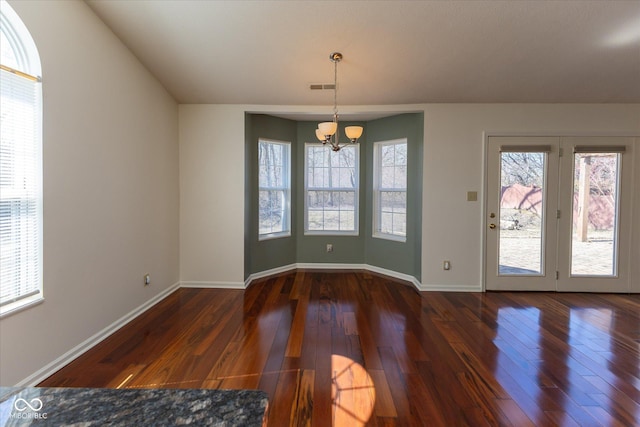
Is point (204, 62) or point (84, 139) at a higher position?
point (204, 62)

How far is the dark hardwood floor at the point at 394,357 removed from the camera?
186 cm

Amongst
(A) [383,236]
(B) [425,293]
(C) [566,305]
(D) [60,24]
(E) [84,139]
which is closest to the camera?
(D) [60,24]

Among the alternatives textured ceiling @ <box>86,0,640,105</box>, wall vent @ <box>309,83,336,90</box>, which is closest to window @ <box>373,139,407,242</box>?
textured ceiling @ <box>86,0,640,105</box>

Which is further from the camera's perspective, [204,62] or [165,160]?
[165,160]

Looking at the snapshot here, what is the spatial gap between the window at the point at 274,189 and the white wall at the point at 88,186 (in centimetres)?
146

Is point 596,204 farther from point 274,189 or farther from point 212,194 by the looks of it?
A: point 212,194

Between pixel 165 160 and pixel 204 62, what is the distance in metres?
1.25

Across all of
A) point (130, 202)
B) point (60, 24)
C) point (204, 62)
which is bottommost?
point (130, 202)

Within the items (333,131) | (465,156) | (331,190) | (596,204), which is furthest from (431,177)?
(596,204)

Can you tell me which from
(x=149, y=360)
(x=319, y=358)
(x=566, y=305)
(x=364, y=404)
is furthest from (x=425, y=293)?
(x=149, y=360)

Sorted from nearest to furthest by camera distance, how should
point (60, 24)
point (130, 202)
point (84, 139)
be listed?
1. point (60, 24)
2. point (84, 139)
3. point (130, 202)

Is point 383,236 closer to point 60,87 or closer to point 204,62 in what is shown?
point 204,62

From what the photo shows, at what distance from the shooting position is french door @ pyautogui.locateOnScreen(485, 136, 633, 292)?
4020 millimetres

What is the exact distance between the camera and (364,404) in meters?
1.88
